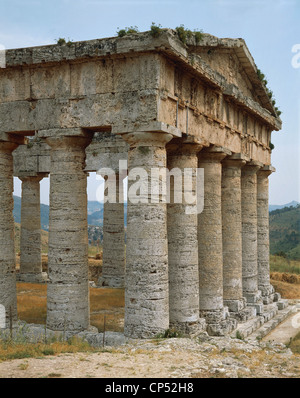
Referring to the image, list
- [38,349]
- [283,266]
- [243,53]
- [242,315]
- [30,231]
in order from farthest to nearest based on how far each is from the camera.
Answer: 1. [283,266]
2. [30,231]
3. [242,315]
4. [243,53]
5. [38,349]

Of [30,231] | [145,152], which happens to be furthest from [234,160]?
[30,231]

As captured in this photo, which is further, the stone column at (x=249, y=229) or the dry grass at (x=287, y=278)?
the dry grass at (x=287, y=278)

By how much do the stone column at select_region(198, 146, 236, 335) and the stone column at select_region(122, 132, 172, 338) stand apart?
476cm

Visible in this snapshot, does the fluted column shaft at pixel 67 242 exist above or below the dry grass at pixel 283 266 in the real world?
above

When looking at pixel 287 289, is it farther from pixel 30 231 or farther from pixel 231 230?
pixel 30 231

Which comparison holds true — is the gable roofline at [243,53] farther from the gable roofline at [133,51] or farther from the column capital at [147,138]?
the column capital at [147,138]

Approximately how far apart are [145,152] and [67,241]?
4.08 metres

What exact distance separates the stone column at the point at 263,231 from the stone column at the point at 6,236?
14.9m

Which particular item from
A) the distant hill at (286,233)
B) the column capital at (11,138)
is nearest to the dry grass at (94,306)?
the column capital at (11,138)

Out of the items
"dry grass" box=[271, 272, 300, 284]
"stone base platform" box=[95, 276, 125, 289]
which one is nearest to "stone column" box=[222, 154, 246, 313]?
"stone base platform" box=[95, 276, 125, 289]

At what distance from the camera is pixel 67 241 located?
1691 centimetres

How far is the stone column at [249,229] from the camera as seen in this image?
25.6m
